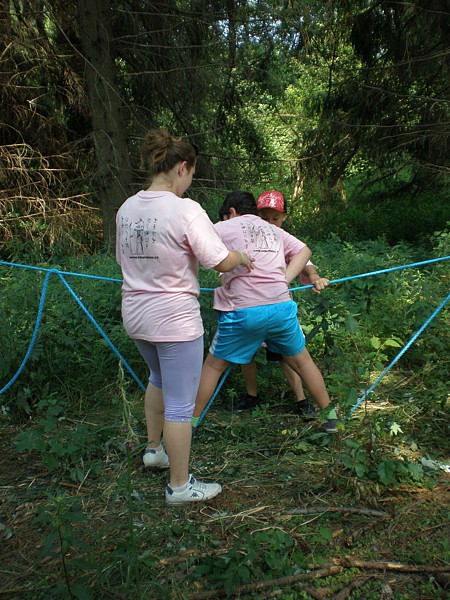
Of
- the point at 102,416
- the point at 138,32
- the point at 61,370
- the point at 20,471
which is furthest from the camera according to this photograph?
the point at 138,32

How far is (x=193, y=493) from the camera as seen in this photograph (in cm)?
269

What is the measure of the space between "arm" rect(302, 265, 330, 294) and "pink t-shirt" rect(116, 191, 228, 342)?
3.43ft

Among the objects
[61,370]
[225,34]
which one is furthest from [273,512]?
[225,34]

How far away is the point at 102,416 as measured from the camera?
12.4ft

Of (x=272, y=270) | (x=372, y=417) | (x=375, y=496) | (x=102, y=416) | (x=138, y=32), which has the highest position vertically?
(x=138, y=32)

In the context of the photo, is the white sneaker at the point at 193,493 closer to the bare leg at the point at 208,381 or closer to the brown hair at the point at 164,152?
the bare leg at the point at 208,381

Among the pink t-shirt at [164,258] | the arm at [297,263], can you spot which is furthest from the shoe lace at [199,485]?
the arm at [297,263]

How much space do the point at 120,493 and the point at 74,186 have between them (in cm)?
618

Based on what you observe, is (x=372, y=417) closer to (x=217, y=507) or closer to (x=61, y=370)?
(x=217, y=507)

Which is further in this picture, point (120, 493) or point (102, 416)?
point (102, 416)

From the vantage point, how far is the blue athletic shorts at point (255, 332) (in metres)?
3.14

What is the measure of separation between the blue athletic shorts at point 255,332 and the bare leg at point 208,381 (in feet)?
0.16

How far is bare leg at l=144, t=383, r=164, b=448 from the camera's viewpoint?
9.45ft

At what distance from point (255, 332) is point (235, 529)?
1.10 m
